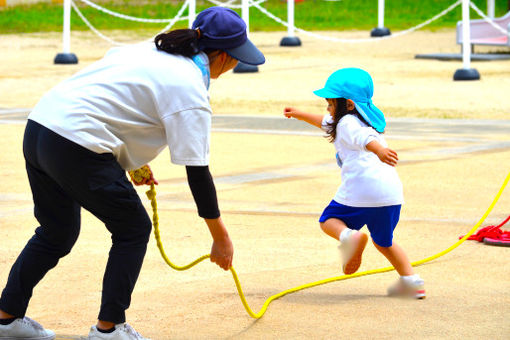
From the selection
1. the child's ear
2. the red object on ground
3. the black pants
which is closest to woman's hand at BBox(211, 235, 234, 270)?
the black pants

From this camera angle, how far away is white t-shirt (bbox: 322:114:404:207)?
4.88m

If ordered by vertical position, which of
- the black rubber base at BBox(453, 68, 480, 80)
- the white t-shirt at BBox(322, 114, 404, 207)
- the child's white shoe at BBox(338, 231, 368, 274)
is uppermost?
the white t-shirt at BBox(322, 114, 404, 207)

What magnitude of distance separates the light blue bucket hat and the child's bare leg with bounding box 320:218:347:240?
Result: 18.4 inches

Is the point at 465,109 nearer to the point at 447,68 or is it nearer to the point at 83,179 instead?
the point at 447,68

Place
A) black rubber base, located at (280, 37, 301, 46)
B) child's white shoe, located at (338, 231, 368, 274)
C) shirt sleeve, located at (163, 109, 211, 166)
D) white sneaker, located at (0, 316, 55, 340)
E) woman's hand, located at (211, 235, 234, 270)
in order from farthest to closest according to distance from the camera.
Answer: black rubber base, located at (280, 37, 301, 46) → child's white shoe, located at (338, 231, 368, 274) → white sneaker, located at (0, 316, 55, 340) → woman's hand, located at (211, 235, 234, 270) → shirt sleeve, located at (163, 109, 211, 166)

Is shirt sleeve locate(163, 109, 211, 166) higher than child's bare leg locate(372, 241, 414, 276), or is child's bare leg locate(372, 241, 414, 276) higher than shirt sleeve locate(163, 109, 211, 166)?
shirt sleeve locate(163, 109, 211, 166)

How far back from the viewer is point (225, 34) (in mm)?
3816

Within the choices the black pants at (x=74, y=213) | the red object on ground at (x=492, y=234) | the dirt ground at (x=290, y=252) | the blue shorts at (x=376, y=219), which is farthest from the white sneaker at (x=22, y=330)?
the red object on ground at (x=492, y=234)

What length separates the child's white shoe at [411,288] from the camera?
4852 mm

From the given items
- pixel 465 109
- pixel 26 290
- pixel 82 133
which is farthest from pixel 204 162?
pixel 465 109

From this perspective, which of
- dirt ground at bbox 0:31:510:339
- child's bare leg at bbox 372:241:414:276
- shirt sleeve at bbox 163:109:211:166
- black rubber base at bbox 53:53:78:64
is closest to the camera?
shirt sleeve at bbox 163:109:211:166

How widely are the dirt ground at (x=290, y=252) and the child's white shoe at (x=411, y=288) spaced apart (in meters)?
0.05

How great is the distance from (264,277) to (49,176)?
1.60m

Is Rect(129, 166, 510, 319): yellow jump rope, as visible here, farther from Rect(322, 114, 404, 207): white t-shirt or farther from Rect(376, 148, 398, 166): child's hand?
Rect(376, 148, 398, 166): child's hand
